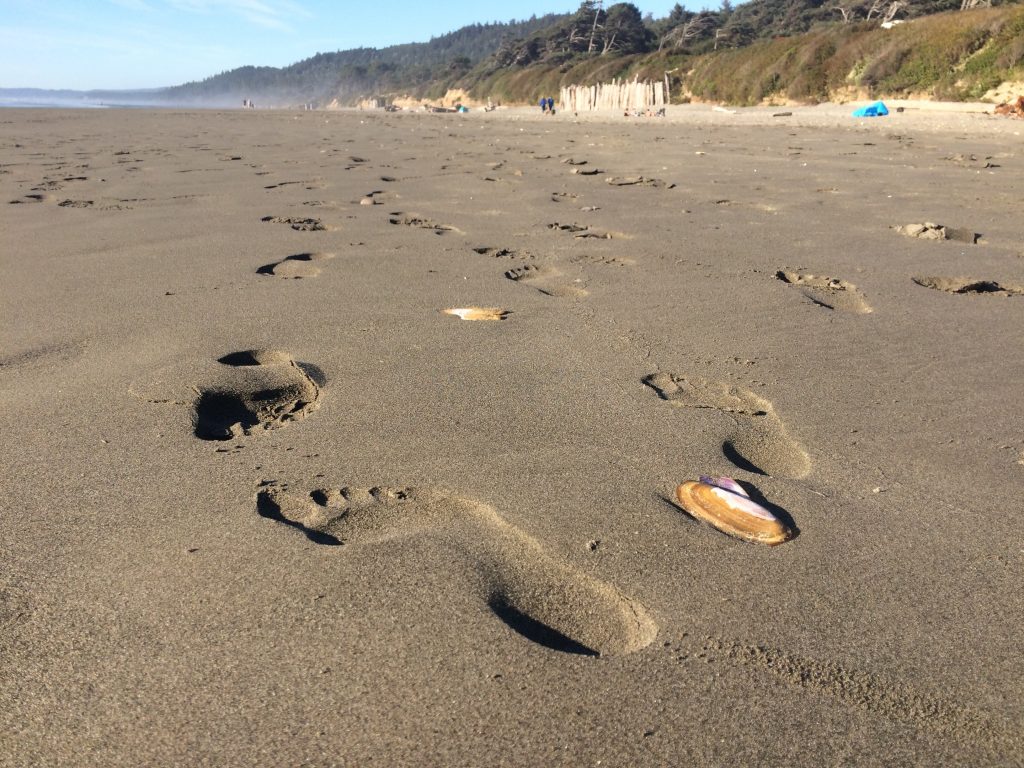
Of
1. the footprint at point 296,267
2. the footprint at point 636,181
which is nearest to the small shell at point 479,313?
the footprint at point 296,267

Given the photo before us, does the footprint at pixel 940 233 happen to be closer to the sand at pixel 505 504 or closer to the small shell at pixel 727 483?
the sand at pixel 505 504

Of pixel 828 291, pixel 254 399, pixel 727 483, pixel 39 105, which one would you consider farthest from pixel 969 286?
pixel 39 105

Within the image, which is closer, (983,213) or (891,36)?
(983,213)

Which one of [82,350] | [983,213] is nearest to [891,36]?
[983,213]

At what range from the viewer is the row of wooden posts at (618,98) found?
2566 cm

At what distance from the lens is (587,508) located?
4.86 feet

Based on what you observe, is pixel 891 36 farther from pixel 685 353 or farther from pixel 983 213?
pixel 685 353

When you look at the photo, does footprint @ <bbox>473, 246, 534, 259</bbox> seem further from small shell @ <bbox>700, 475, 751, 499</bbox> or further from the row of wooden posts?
the row of wooden posts

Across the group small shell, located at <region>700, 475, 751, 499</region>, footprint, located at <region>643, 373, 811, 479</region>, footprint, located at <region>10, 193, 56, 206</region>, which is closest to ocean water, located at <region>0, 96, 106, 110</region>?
footprint, located at <region>10, 193, 56, 206</region>

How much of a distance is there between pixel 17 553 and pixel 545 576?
2.98 ft

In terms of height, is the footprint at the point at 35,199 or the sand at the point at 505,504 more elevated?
the footprint at the point at 35,199

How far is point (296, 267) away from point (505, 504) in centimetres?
218

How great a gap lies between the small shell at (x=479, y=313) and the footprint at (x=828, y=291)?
119 cm

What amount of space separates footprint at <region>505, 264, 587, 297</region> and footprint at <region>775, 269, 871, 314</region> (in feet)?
2.88
